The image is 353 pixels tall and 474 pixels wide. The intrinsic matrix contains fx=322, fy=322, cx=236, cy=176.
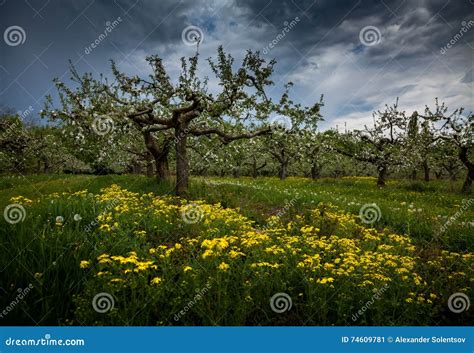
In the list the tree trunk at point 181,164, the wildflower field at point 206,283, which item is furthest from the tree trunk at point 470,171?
the tree trunk at point 181,164

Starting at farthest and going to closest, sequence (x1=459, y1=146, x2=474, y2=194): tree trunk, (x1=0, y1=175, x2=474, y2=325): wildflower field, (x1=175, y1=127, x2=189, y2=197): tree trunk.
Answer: (x1=459, y1=146, x2=474, y2=194): tree trunk, (x1=175, y1=127, x2=189, y2=197): tree trunk, (x1=0, y1=175, x2=474, y2=325): wildflower field

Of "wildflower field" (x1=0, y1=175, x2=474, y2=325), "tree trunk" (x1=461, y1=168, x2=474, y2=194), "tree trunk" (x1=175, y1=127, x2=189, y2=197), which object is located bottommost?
"wildflower field" (x1=0, y1=175, x2=474, y2=325)

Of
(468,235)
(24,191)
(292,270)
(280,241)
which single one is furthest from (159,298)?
(24,191)

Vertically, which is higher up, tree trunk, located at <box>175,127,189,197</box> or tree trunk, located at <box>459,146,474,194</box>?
tree trunk, located at <box>459,146,474,194</box>

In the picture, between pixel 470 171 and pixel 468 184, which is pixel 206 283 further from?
pixel 470 171

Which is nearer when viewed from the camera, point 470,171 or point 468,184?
point 468,184

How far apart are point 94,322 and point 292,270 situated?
299cm

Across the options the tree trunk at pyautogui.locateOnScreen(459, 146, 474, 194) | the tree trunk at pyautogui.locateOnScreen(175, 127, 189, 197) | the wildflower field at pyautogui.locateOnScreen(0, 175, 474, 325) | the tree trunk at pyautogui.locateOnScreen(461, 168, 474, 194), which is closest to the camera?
the wildflower field at pyautogui.locateOnScreen(0, 175, 474, 325)

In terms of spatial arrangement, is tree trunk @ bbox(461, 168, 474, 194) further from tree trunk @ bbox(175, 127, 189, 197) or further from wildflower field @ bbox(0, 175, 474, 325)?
tree trunk @ bbox(175, 127, 189, 197)

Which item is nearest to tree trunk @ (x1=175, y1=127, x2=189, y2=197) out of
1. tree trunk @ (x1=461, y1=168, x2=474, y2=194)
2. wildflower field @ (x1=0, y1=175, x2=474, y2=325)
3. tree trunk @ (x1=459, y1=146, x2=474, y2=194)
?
wildflower field @ (x1=0, y1=175, x2=474, y2=325)

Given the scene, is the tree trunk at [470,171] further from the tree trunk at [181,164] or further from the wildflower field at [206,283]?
the tree trunk at [181,164]

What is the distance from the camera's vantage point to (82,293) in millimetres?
4680

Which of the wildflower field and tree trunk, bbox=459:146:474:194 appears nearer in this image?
the wildflower field

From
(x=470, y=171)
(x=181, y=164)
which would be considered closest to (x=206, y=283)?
(x=181, y=164)
